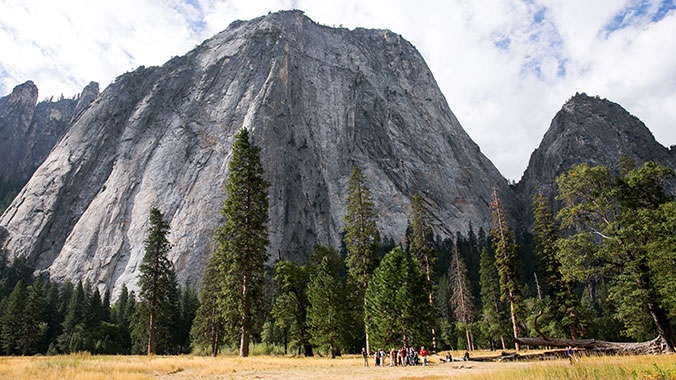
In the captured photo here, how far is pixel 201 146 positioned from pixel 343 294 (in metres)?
98.1

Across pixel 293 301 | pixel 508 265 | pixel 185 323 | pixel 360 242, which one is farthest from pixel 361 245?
pixel 185 323

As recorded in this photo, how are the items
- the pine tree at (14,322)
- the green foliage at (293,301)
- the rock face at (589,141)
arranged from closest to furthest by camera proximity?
the green foliage at (293,301)
the pine tree at (14,322)
the rock face at (589,141)

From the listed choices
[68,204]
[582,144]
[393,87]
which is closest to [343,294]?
[68,204]

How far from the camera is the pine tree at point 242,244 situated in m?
24.7

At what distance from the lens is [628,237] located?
19.7 metres

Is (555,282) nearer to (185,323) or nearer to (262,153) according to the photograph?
(185,323)

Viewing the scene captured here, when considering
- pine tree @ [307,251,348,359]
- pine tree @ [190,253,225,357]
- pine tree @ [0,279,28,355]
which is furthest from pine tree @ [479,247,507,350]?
pine tree @ [0,279,28,355]

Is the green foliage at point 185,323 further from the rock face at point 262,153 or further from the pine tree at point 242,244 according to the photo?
the pine tree at point 242,244

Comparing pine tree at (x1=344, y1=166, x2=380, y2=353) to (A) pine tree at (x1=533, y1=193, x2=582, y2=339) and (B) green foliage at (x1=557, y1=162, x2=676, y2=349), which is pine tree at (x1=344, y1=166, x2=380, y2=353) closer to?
(A) pine tree at (x1=533, y1=193, x2=582, y2=339)

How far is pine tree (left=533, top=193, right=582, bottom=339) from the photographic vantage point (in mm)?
30875

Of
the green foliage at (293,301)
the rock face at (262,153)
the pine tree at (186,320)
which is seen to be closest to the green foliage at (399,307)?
the green foliage at (293,301)

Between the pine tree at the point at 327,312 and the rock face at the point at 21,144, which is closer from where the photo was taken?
the pine tree at the point at 327,312

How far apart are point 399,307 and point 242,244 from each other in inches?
→ 434

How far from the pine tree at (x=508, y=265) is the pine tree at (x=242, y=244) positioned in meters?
18.8
